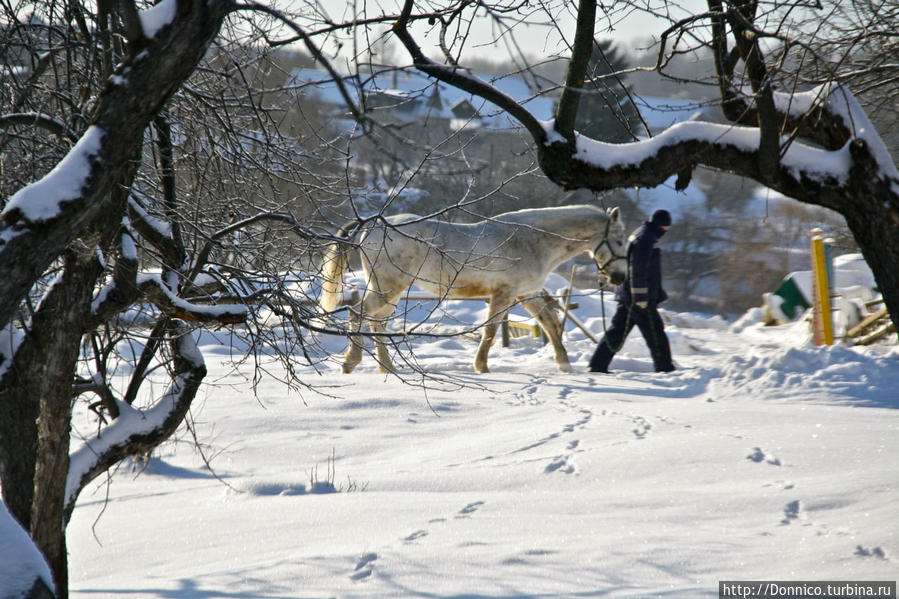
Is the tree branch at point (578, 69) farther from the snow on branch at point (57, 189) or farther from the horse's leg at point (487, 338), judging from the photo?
the horse's leg at point (487, 338)

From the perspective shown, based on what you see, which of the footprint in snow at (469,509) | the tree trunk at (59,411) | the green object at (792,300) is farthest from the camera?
the green object at (792,300)

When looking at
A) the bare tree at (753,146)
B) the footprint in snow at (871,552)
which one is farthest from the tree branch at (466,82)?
the footprint in snow at (871,552)

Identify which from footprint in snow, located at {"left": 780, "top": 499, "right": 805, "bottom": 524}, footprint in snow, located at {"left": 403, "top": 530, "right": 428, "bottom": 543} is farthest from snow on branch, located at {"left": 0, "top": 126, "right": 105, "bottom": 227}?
footprint in snow, located at {"left": 780, "top": 499, "right": 805, "bottom": 524}

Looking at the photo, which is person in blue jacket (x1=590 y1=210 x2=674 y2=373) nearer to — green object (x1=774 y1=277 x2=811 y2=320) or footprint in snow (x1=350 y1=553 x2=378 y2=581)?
footprint in snow (x1=350 y1=553 x2=378 y2=581)

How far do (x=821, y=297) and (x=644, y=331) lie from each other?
11.9 ft

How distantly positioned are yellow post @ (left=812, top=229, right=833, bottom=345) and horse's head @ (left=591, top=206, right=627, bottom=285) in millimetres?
3262

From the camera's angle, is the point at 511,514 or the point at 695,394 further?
the point at 695,394

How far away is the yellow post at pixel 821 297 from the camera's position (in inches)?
445

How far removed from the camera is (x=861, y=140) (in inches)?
127

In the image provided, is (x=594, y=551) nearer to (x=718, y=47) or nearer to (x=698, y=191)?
(x=718, y=47)

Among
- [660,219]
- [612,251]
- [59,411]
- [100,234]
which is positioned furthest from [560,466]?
[612,251]

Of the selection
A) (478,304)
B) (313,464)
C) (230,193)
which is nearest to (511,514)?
(313,464)

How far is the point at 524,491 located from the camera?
485cm

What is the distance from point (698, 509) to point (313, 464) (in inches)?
131
